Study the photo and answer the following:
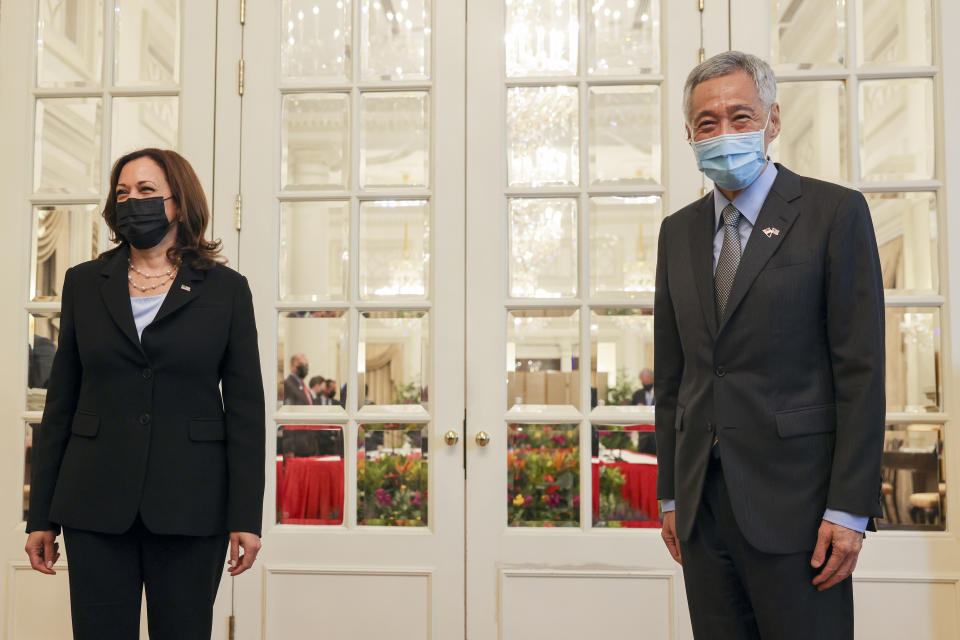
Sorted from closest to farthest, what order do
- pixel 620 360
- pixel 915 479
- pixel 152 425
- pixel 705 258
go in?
pixel 705 258 → pixel 152 425 → pixel 915 479 → pixel 620 360

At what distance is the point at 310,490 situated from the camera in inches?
106

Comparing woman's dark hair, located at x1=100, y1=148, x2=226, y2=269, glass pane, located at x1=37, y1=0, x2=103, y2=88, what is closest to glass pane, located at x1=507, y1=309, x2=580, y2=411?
woman's dark hair, located at x1=100, y1=148, x2=226, y2=269

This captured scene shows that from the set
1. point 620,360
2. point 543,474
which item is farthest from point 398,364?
point 620,360

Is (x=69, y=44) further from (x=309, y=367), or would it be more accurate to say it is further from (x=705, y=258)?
(x=705, y=258)

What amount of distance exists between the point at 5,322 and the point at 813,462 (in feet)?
8.42

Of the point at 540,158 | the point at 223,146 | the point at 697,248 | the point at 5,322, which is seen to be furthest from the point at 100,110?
the point at 697,248

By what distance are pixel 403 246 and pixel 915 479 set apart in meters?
1.82

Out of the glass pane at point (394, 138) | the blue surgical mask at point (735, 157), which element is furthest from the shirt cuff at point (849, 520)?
the glass pane at point (394, 138)

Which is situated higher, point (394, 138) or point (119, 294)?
point (394, 138)

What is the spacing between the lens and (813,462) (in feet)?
4.58

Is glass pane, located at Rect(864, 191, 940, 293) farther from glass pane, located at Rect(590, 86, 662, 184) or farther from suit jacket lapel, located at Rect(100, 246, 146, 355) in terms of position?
suit jacket lapel, located at Rect(100, 246, 146, 355)

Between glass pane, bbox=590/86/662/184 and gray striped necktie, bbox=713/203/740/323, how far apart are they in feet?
3.79

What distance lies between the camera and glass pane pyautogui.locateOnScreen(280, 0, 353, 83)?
2.79 metres

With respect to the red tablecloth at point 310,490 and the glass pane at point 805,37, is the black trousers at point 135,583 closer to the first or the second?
the red tablecloth at point 310,490
